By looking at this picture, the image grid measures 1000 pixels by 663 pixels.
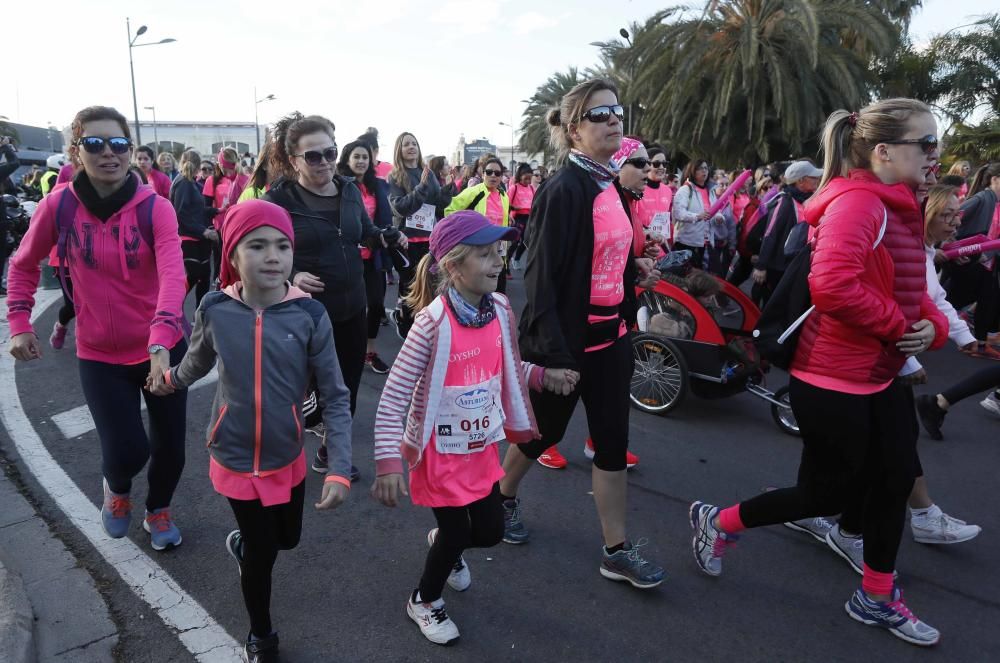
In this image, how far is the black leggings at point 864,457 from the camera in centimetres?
275

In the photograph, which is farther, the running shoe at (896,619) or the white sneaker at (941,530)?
the white sneaker at (941,530)

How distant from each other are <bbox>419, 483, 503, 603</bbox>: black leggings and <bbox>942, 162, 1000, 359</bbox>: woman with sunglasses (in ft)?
21.8

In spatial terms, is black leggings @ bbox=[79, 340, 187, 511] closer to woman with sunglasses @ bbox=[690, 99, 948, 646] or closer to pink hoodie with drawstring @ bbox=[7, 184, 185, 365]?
pink hoodie with drawstring @ bbox=[7, 184, 185, 365]

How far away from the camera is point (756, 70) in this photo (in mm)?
21234

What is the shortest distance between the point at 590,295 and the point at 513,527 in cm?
129

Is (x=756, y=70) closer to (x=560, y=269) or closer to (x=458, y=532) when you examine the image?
(x=560, y=269)

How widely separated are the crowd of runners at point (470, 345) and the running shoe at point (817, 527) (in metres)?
0.01

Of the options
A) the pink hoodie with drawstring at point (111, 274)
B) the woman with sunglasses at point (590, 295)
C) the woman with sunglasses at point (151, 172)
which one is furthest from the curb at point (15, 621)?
the woman with sunglasses at point (151, 172)

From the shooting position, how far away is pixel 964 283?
24.8ft

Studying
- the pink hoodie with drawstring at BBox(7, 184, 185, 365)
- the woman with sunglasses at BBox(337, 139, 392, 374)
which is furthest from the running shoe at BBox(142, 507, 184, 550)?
the woman with sunglasses at BBox(337, 139, 392, 374)

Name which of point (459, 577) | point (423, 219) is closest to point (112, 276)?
point (459, 577)

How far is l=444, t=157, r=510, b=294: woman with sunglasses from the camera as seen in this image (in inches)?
317

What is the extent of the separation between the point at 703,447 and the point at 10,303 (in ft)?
13.4

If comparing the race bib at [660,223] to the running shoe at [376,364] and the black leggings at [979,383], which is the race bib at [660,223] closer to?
the black leggings at [979,383]
